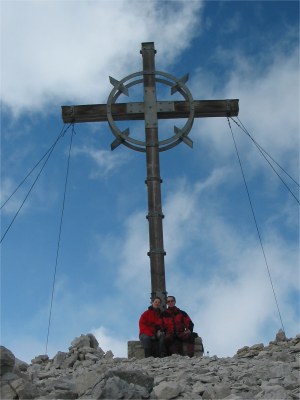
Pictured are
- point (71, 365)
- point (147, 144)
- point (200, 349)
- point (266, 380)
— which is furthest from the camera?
point (147, 144)

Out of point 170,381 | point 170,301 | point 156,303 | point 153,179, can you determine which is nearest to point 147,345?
point 156,303

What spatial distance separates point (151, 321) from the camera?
454 inches

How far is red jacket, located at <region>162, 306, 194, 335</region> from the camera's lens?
37.6 feet

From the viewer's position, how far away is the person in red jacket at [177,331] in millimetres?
11445

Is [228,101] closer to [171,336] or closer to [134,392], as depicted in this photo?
[171,336]

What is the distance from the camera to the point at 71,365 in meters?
10.1

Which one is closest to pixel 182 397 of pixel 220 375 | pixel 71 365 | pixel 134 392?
pixel 134 392

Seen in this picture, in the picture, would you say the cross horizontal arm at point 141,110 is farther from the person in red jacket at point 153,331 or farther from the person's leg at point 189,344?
the person's leg at point 189,344

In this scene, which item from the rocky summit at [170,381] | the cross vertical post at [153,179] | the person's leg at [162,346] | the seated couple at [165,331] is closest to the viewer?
the rocky summit at [170,381]

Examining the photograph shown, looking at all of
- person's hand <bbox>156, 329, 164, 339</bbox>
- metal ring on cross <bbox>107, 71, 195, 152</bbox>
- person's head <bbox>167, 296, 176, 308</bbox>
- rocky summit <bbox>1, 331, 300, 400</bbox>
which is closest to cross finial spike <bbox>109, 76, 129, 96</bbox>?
metal ring on cross <bbox>107, 71, 195, 152</bbox>

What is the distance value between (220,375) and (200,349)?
449 cm

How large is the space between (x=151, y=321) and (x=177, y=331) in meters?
0.54

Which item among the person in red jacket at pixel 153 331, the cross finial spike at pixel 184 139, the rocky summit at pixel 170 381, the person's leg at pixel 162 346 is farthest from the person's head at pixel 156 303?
the cross finial spike at pixel 184 139

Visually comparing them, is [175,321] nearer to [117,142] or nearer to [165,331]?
[165,331]
